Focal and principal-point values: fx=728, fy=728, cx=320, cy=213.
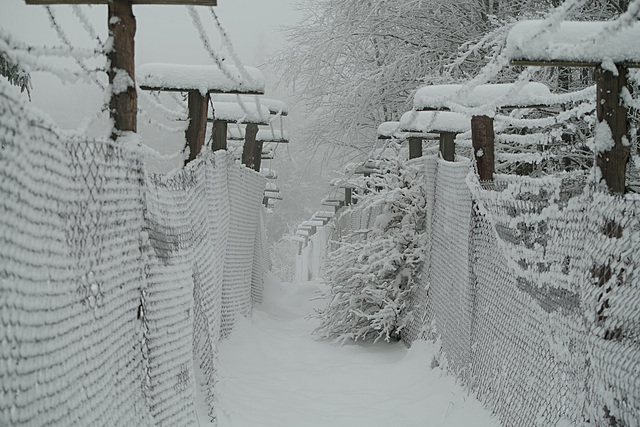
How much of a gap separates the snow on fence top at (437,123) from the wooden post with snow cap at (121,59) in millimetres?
4136

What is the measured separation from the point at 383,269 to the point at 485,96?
9.95 feet

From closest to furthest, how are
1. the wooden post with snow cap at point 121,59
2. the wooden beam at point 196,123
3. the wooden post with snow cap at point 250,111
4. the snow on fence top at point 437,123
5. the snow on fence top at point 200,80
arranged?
the wooden post with snow cap at point 121,59
the snow on fence top at point 200,80
the wooden beam at point 196,123
the snow on fence top at point 437,123
the wooden post with snow cap at point 250,111

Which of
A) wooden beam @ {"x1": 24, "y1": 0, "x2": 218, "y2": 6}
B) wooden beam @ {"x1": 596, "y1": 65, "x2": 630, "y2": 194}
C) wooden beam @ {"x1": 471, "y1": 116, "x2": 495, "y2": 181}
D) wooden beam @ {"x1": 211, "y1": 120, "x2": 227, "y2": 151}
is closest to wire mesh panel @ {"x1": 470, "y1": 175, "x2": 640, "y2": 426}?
wooden beam @ {"x1": 596, "y1": 65, "x2": 630, "y2": 194}

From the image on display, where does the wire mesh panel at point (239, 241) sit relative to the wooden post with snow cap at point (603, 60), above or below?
below

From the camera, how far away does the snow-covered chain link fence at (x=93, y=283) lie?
2.01m

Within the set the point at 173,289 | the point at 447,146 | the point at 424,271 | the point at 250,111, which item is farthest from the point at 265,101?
the point at 173,289

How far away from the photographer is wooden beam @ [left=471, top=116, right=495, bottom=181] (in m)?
5.39

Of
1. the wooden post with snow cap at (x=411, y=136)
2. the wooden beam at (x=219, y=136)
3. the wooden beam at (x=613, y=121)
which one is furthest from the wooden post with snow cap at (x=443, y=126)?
the wooden beam at (x=613, y=121)

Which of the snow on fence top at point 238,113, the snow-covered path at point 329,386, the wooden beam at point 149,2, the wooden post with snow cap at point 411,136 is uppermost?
the wooden beam at point 149,2

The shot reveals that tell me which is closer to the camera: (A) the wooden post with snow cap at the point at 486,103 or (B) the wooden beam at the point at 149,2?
(B) the wooden beam at the point at 149,2

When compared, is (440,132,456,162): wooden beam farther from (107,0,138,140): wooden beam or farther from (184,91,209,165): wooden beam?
(107,0,138,140): wooden beam

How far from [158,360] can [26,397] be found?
159cm

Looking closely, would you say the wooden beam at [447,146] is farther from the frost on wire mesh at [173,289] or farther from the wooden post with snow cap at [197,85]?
the frost on wire mesh at [173,289]

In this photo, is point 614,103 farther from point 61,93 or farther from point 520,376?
point 61,93
